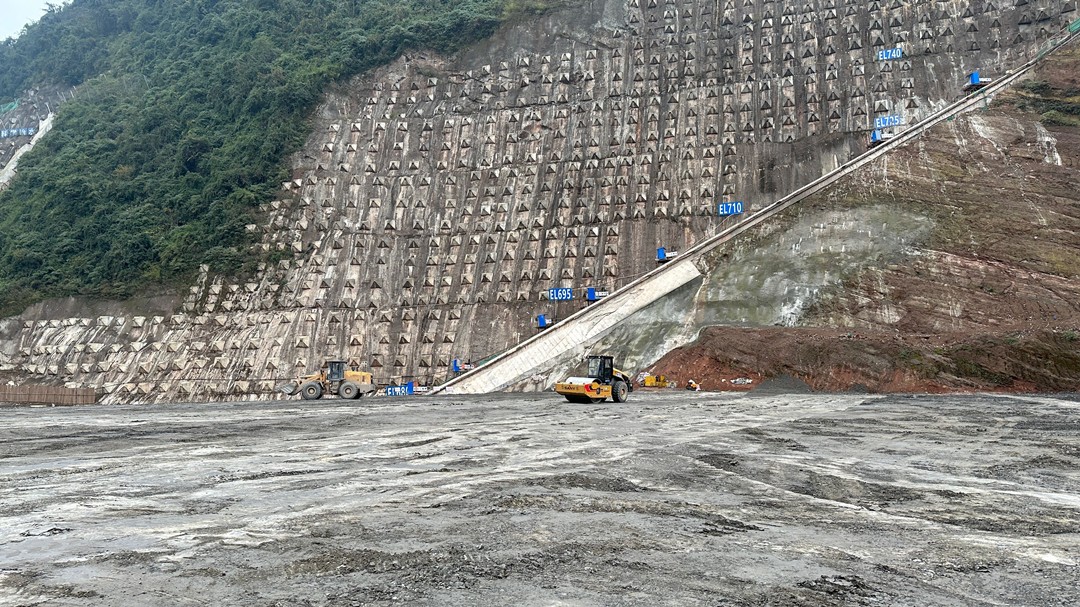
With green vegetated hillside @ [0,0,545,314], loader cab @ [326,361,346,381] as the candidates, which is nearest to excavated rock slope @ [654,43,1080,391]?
loader cab @ [326,361,346,381]

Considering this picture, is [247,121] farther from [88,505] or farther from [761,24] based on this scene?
[88,505]

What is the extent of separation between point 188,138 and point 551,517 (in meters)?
60.3

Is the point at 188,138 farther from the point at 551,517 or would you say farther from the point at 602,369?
the point at 551,517

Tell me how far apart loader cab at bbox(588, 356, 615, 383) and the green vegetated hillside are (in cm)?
3152

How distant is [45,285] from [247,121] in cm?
1945

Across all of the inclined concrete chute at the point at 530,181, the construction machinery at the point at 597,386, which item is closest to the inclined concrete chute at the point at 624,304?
the inclined concrete chute at the point at 530,181

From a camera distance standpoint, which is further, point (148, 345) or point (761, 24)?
point (761, 24)

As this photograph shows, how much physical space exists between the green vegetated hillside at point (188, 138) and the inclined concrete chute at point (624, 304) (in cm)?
2148

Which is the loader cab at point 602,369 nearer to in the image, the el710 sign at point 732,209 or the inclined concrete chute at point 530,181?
the inclined concrete chute at point 530,181

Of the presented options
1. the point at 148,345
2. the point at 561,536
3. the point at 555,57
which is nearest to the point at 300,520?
the point at 561,536

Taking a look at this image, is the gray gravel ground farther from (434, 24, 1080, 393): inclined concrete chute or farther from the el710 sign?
the el710 sign

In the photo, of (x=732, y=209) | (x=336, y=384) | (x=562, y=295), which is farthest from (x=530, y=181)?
(x=336, y=384)

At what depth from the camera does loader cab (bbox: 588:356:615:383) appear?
29.4m

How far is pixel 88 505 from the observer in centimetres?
1009
